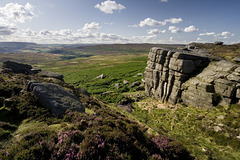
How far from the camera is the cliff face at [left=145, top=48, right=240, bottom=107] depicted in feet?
63.4

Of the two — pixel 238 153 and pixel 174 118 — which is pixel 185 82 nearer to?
pixel 174 118

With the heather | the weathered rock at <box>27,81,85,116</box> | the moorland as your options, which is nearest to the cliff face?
the moorland

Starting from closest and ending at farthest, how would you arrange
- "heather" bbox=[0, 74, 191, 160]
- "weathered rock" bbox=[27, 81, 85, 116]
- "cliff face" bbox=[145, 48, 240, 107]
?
"heather" bbox=[0, 74, 191, 160] → "weathered rock" bbox=[27, 81, 85, 116] → "cliff face" bbox=[145, 48, 240, 107]

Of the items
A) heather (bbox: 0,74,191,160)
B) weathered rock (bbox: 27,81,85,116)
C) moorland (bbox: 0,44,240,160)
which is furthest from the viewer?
weathered rock (bbox: 27,81,85,116)

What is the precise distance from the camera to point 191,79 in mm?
24547

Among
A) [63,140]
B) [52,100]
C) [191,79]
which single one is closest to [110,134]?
[63,140]

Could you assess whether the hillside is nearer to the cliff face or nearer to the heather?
the heather

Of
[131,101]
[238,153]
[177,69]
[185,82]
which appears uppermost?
[177,69]

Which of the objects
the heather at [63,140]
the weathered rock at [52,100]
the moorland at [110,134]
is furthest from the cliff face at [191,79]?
the weathered rock at [52,100]

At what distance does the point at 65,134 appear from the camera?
25.6 ft

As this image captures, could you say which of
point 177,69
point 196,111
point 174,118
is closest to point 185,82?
point 177,69

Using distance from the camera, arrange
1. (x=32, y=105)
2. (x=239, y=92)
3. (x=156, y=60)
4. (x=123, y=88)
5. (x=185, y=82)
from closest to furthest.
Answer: (x=32, y=105), (x=239, y=92), (x=185, y=82), (x=156, y=60), (x=123, y=88)

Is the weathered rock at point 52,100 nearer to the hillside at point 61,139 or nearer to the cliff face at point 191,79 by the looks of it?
the hillside at point 61,139

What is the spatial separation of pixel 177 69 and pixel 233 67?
8880 millimetres
